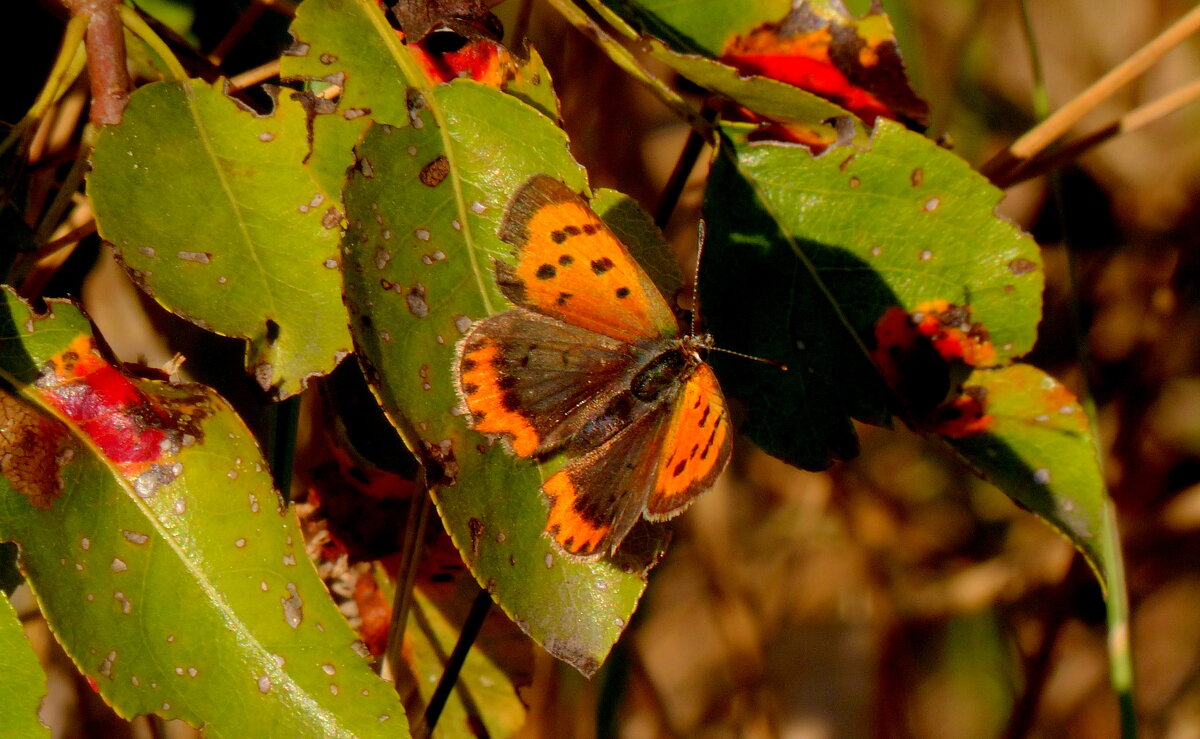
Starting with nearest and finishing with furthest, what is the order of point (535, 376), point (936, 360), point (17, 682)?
point (17, 682) → point (936, 360) → point (535, 376)

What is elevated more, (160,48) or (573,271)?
(160,48)

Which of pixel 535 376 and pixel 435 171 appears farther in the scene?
pixel 535 376

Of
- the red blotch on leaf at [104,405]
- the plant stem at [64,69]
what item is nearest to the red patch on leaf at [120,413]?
the red blotch on leaf at [104,405]

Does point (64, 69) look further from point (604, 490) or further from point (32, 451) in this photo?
point (604, 490)

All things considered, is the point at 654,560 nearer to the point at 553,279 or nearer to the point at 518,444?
the point at 518,444

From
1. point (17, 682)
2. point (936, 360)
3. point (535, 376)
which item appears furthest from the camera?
point (535, 376)

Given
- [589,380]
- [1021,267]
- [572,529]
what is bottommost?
[589,380]

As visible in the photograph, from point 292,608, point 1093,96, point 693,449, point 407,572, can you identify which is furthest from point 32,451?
point 1093,96
